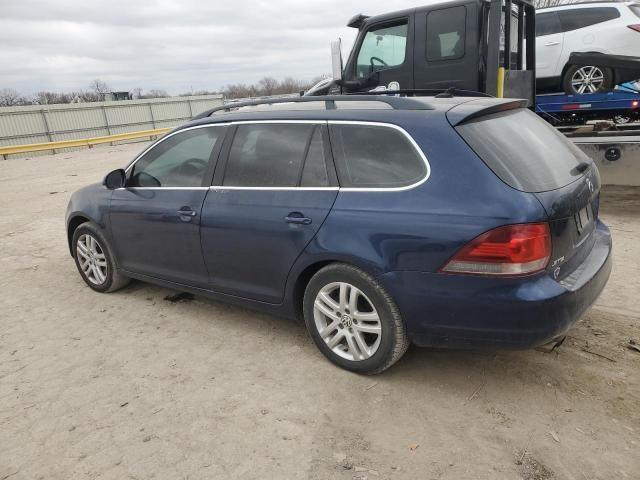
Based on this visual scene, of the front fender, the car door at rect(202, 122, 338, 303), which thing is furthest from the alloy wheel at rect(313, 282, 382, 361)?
the front fender

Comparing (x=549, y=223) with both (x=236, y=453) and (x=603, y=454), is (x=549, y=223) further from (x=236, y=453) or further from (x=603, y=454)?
(x=236, y=453)

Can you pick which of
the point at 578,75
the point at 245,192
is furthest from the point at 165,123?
the point at 245,192

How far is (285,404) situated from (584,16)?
824 cm

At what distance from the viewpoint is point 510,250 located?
248 cm

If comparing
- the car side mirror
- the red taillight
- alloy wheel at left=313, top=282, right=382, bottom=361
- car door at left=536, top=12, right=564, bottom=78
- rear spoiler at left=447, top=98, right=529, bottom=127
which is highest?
car door at left=536, top=12, right=564, bottom=78

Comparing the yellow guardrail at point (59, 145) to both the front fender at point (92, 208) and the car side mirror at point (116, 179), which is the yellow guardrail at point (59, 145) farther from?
the car side mirror at point (116, 179)

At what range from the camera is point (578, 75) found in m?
8.13

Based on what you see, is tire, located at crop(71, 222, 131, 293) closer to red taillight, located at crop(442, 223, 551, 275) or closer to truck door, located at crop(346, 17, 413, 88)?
red taillight, located at crop(442, 223, 551, 275)

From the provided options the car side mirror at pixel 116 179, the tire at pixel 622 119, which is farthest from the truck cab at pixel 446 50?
the car side mirror at pixel 116 179

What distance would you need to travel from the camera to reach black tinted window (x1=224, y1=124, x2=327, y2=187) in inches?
127

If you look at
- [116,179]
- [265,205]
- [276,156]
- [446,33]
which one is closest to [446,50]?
[446,33]

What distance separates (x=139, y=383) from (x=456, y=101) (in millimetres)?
2690

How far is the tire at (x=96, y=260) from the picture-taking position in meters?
4.62

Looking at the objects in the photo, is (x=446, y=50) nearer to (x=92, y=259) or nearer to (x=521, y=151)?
(x=521, y=151)
